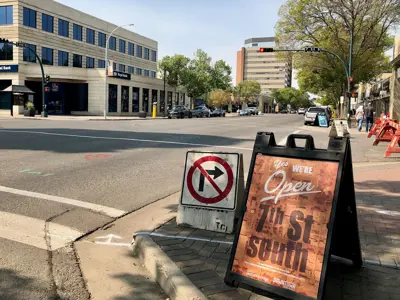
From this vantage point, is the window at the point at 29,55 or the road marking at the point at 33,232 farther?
the window at the point at 29,55

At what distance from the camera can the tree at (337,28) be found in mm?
34844

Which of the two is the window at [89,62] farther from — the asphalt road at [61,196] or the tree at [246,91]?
the tree at [246,91]

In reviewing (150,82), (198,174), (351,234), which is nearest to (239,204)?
(198,174)

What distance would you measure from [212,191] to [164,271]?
5.18 feet

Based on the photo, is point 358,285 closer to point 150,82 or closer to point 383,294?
point 383,294

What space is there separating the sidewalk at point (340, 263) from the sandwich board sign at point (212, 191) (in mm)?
142

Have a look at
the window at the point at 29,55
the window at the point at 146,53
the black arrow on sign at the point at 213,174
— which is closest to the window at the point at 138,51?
the window at the point at 146,53

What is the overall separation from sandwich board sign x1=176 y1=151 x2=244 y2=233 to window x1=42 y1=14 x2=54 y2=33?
46680 millimetres

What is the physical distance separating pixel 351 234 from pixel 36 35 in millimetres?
47778

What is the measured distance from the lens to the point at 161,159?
10.7 metres

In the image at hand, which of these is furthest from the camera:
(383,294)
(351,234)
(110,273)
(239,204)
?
(239,204)

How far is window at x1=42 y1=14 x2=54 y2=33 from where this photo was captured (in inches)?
1804

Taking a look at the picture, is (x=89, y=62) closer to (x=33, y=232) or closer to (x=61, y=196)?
(x=61, y=196)

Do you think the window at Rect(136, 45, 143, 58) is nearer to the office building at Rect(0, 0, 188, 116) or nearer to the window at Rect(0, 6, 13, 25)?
the office building at Rect(0, 0, 188, 116)
